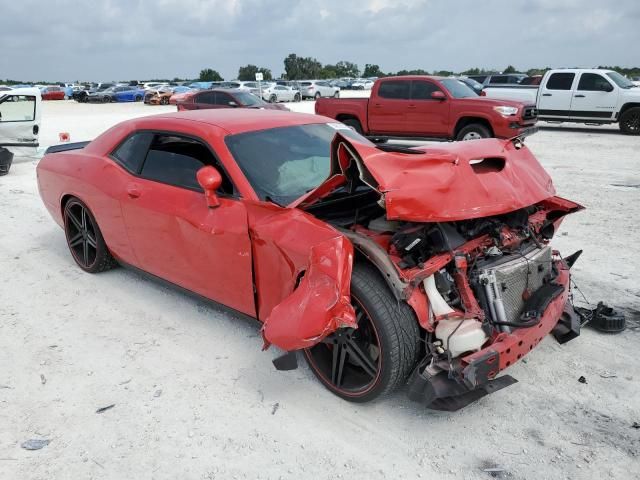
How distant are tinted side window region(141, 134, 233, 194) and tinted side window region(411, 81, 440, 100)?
969 centimetres

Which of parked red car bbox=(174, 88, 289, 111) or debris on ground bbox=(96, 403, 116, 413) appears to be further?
parked red car bbox=(174, 88, 289, 111)

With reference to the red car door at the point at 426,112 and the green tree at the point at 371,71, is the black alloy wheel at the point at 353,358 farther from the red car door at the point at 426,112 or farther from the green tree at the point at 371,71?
the green tree at the point at 371,71

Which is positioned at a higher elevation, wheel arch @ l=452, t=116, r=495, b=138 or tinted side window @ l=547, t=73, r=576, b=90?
tinted side window @ l=547, t=73, r=576, b=90

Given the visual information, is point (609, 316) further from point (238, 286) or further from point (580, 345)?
point (238, 286)

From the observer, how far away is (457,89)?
12.9 meters

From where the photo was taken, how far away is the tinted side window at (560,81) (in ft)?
53.4

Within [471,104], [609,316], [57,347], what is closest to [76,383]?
[57,347]

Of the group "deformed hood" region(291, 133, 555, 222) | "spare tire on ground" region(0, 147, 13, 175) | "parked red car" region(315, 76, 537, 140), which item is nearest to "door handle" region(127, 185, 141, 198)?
"deformed hood" region(291, 133, 555, 222)

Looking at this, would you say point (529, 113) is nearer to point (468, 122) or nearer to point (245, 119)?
point (468, 122)

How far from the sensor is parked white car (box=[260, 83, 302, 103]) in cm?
3456

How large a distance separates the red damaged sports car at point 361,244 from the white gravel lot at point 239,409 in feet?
0.76

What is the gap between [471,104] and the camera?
40.0ft

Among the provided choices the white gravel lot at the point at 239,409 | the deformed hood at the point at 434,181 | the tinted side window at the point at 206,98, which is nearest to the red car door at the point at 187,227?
the white gravel lot at the point at 239,409

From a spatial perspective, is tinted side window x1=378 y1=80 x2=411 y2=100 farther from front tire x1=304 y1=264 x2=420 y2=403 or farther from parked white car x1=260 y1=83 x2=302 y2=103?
parked white car x1=260 y1=83 x2=302 y2=103
